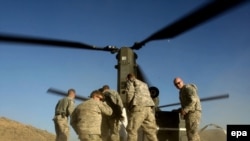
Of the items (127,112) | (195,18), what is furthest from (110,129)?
(195,18)

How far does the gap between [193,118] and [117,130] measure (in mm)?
1815

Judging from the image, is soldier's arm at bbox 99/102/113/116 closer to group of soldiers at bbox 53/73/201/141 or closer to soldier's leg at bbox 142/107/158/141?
group of soldiers at bbox 53/73/201/141

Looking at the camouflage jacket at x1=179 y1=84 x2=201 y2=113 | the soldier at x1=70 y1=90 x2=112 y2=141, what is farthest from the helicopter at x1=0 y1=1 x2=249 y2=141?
the soldier at x1=70 y1=90 x2=112 y2=141

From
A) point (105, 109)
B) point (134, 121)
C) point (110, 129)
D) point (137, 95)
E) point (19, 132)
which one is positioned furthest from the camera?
point (19, 132)

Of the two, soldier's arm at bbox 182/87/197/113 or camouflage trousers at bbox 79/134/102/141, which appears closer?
camouflage trousers at bbox 79/134/102/141

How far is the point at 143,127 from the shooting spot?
26.5 ft

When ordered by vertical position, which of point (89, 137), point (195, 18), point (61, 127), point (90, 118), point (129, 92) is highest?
point (195, 18)

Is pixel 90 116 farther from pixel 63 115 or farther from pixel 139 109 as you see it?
pixel 63 115

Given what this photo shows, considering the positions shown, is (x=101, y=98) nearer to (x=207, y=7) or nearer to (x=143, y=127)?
(x=143, y=127)

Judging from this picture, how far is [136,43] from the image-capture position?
990 centimetres

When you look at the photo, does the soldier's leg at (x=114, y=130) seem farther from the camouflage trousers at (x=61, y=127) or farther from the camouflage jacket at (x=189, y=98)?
the camouflage trousers at (x=61, y=127)

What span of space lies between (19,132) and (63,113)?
93.0 ft

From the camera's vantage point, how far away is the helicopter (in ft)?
13.9

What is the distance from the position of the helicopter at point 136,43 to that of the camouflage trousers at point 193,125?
1888mm
